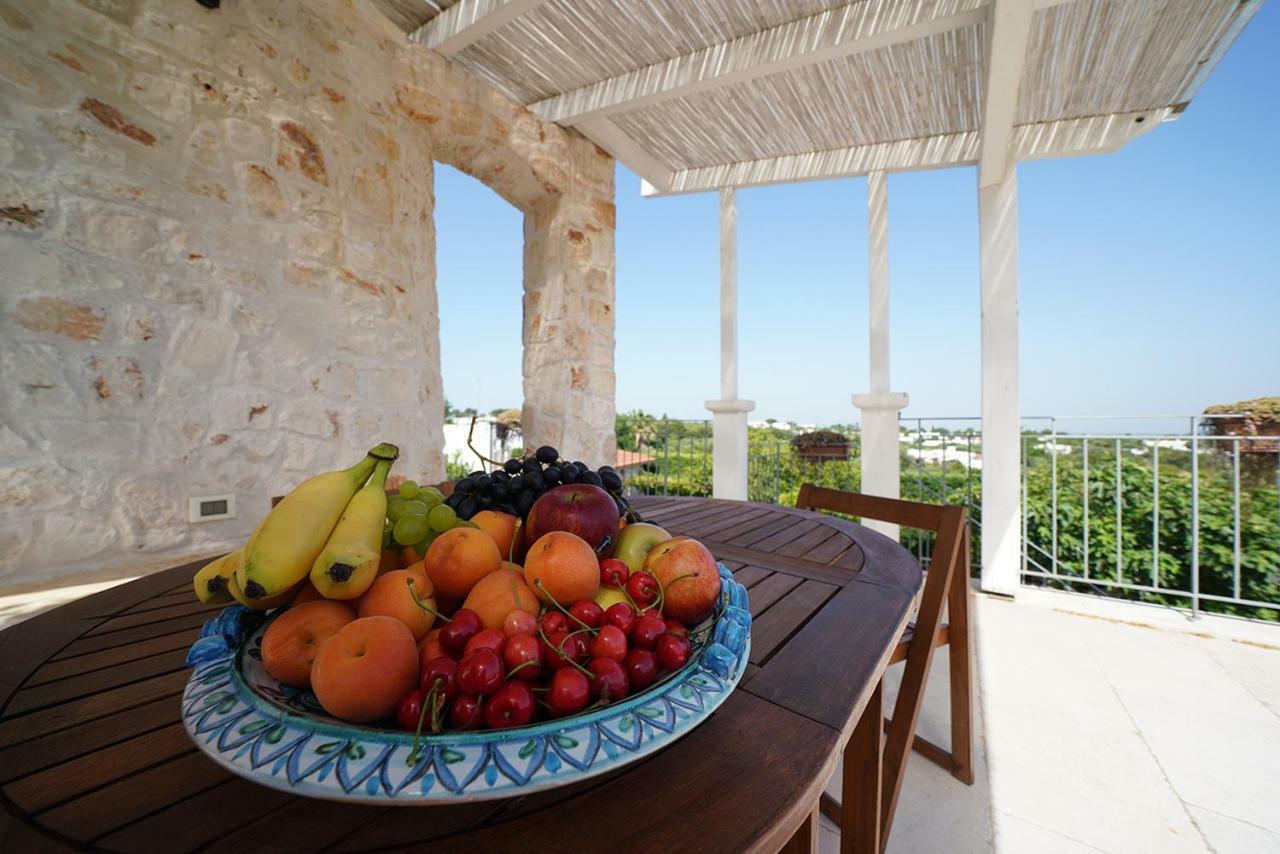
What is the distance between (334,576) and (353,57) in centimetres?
255

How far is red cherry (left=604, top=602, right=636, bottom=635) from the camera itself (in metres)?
0.46

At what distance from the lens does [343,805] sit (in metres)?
0.39

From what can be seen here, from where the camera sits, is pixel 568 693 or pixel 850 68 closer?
pixel 568 693

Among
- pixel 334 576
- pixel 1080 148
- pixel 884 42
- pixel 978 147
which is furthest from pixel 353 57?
pixel 1080 148

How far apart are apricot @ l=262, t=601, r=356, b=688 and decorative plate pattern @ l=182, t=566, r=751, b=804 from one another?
13mm

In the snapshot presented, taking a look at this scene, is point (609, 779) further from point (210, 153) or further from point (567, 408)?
point (567, 408)

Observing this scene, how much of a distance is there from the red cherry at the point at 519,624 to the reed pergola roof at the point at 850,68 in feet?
7.73

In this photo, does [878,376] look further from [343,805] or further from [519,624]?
[343,805]

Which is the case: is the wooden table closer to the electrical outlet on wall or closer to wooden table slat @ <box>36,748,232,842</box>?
wooden table slat @ <box>36,748,232,842</box>

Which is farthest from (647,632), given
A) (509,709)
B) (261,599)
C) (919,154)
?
(919,154)

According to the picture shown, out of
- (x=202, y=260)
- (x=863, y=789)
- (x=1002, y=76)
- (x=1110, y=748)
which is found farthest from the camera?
(x=1002, y=76)

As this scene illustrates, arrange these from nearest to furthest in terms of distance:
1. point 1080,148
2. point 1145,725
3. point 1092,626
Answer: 1. point 1145,725
2. point 1092,626
3. point 1080,148

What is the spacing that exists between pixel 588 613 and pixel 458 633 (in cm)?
11

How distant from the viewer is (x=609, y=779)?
41 cm
